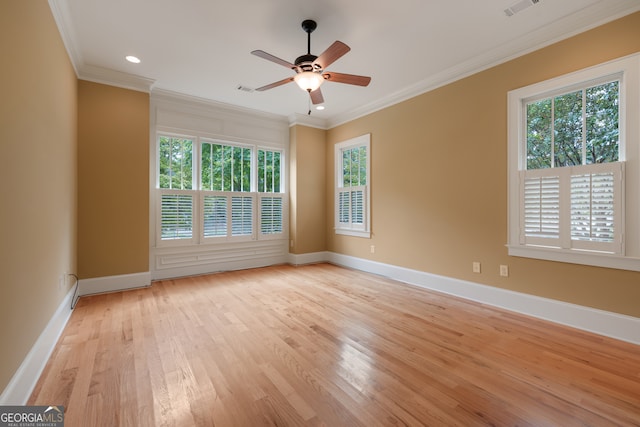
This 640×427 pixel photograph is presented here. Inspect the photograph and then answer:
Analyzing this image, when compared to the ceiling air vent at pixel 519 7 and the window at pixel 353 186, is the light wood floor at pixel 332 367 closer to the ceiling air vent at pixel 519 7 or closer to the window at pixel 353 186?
the window at pixel 353 186

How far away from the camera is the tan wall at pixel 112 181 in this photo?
142 inches

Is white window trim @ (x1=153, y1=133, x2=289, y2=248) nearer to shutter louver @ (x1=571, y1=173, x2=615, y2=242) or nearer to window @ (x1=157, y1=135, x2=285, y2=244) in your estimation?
window @ (x1=157, y1=135, x2=285, y2=244)

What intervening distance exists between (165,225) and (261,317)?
253cm

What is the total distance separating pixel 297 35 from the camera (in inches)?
114

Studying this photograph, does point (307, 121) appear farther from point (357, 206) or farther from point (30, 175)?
point (30, 175)

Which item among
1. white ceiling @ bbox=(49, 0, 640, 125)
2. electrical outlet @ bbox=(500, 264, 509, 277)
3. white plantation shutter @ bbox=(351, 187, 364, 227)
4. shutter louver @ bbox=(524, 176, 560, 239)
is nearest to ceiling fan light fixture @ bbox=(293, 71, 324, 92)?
white ceiling @ bbox=(49, 0, 640, 125)

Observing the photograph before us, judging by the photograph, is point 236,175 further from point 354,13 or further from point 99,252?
point 354,13

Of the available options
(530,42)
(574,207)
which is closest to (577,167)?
(574,207)

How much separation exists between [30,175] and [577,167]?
4561 millimetres

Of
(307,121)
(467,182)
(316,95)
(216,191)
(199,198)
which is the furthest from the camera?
(307,121)

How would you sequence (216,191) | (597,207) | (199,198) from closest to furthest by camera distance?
(597,207) < (199,198) < (216,191)

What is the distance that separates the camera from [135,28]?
111 inches

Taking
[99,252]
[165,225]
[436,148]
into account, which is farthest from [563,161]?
[99,252]

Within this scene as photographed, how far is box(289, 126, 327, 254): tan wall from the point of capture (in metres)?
5.62
